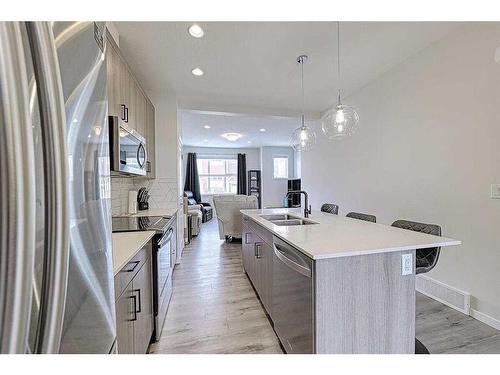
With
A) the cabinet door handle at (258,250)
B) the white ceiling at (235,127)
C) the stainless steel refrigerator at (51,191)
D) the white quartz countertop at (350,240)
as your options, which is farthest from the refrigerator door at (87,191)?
the white ceiling at (235,127)

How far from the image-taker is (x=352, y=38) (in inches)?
94.3

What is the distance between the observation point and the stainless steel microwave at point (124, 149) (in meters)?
1.83

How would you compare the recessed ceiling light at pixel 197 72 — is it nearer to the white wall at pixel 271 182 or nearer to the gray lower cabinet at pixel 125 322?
the gray lower cabinet at pixel 125 322

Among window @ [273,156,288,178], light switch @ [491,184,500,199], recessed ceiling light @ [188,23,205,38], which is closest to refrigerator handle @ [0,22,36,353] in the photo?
recessed ceiling light @ [188,23,205,38]

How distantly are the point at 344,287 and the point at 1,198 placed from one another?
4.42 feet

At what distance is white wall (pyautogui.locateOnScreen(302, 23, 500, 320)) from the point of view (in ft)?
6.71

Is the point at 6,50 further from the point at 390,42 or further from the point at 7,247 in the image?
the point at 390,42

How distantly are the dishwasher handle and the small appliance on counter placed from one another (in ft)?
8.13

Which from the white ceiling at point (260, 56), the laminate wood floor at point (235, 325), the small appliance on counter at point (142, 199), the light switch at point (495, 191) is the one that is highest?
the white ceiling at point (260, 56)

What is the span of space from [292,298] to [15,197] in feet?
4.77

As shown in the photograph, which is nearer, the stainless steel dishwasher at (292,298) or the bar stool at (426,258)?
the stainless steel dishwasher at (292,298)

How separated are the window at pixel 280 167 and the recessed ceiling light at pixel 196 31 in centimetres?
744
